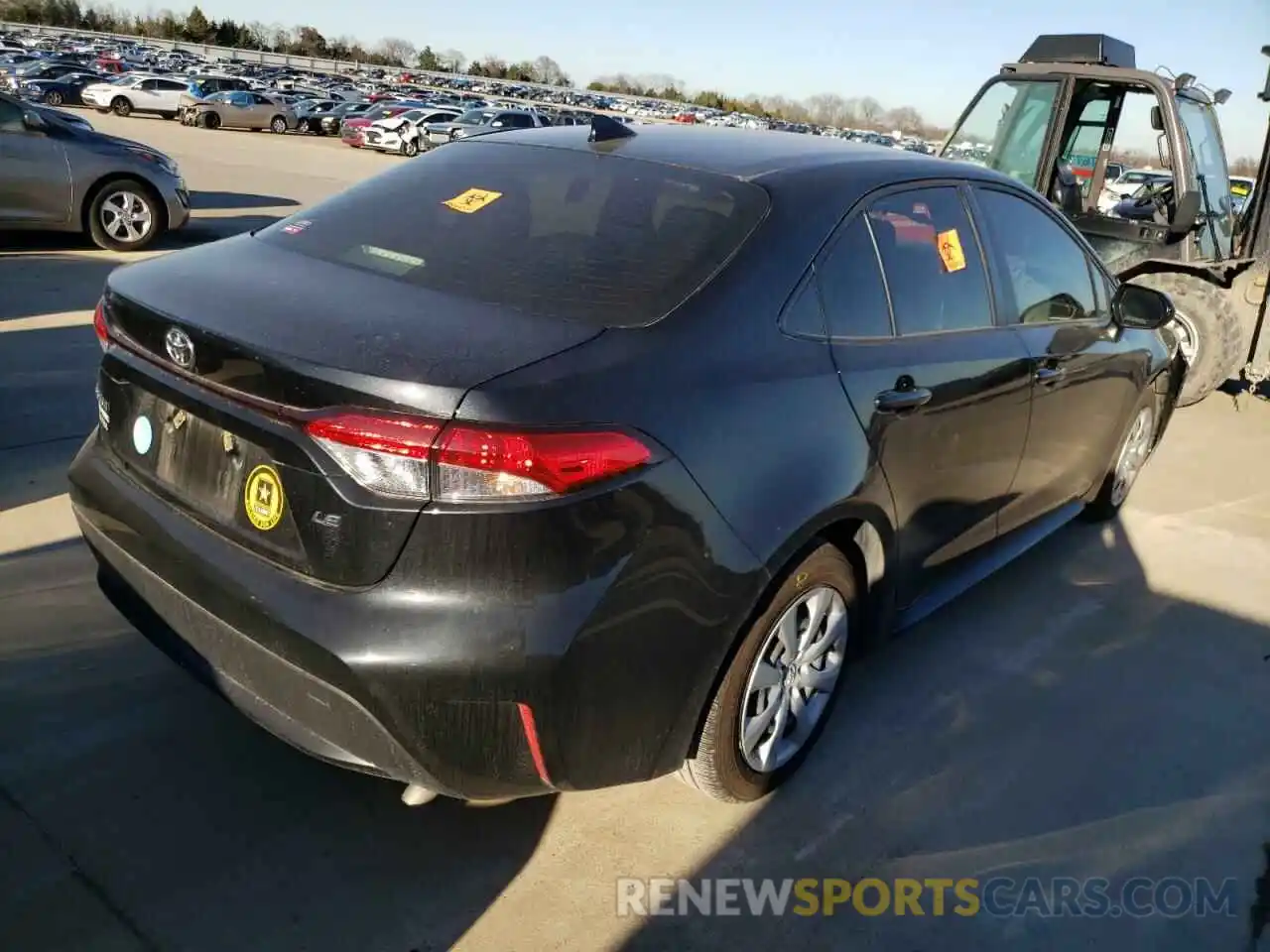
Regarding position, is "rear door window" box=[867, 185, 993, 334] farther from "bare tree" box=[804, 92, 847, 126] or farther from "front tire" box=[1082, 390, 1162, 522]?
"bare tree" box=[804, 92, 847, 126]

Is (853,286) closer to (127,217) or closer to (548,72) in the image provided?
(127,217)

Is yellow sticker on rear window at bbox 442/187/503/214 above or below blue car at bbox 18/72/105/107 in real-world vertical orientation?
below

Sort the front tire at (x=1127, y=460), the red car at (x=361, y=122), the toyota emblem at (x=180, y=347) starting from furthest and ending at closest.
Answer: the red car at (x=361, y=122)
the front tire at (x=1127, y=460)
the toyota emblem at (x=180, y=347)

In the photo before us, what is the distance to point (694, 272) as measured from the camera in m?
2.63

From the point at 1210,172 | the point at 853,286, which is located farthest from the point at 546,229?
the point at 1210,172

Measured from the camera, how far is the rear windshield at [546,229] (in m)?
2.60

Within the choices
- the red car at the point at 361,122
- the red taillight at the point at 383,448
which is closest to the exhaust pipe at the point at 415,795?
the red taillight at the point at 383,448

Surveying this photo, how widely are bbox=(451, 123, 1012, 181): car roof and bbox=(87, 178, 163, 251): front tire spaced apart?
814cm

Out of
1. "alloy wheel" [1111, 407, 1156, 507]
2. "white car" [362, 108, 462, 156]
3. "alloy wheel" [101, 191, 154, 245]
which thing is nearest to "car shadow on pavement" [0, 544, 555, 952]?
"alloy wheel" [1111, 407, 1156, 507]

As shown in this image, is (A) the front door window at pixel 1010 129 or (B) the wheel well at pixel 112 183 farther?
(B) the wheel well at pixel 112 183

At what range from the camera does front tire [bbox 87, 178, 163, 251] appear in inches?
402

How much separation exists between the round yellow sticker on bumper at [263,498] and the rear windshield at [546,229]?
2.10 ft

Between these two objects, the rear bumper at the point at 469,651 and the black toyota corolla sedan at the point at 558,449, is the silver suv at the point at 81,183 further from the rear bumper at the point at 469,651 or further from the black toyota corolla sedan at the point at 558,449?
the rear bumper at the point at 469,651

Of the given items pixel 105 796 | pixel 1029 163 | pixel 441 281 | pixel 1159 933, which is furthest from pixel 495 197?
pixel 1029 163
